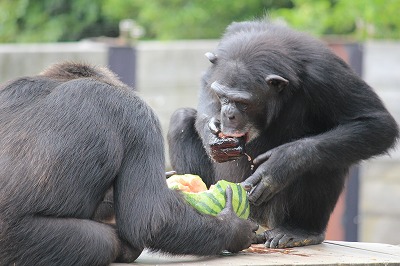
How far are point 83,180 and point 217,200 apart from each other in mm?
1027

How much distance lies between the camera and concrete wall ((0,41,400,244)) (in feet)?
44.0

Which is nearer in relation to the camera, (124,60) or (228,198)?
(228,198)

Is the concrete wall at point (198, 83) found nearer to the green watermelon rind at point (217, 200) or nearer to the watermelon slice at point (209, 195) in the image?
the watermelon slice at point (209, 195)

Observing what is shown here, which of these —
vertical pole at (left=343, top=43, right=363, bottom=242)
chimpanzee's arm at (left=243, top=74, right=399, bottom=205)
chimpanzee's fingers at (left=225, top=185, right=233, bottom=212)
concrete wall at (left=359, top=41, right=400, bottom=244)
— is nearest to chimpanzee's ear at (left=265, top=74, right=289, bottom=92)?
chimpanzee's arm at (left=243, top=74, right=399, bottom=205)

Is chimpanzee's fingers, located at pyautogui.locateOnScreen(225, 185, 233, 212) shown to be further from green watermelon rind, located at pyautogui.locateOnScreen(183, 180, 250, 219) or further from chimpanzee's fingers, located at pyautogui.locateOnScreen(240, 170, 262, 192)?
chimpanzee's fingers, located at pyautogui.locateOnScreen(240, 170, 262, 192)

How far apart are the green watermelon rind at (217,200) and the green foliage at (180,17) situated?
8947 mm

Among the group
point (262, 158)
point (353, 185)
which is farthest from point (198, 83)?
point (262, 158)

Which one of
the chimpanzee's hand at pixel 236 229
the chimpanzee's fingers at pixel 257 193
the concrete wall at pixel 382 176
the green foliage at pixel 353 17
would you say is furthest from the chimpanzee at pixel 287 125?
the green foliage at pixel 353 17

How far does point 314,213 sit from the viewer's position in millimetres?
7270

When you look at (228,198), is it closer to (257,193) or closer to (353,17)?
(257,193)

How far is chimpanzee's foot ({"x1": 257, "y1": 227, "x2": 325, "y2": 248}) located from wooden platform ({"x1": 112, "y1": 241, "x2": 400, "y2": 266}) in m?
0.10

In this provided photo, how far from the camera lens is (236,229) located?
595 centimetres

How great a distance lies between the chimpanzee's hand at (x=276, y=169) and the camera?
6695 millimetres

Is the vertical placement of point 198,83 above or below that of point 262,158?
above
